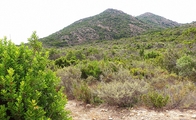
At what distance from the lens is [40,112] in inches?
73.2

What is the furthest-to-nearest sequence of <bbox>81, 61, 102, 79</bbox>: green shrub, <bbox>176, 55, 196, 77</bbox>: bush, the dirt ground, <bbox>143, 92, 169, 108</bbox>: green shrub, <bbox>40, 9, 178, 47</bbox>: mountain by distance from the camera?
<bbox>40, 9, 178, 47</bbox>: mountain, <bbox>176, 55, 196, 77</bbox>: bush, <bbox>81, 61, 102, 79</bbox>: green shrub, <bbox>143, 92, 169, 108</bbox>: green shrub, the dirt ground

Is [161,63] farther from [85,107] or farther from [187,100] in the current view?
[85,107]

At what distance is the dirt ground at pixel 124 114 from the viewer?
4112 millimetres

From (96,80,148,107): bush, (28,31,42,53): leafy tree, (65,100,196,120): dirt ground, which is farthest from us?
(96,80,148,107): bush

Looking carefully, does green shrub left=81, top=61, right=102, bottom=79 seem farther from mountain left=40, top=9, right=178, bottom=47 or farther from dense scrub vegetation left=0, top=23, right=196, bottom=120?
mountain left=40, top=9, right=178, bottom=47

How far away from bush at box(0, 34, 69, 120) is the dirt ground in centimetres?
203

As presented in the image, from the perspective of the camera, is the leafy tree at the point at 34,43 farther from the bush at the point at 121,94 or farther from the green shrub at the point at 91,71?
the green shrub at the point at 91,71

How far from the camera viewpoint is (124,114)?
14.2 ft

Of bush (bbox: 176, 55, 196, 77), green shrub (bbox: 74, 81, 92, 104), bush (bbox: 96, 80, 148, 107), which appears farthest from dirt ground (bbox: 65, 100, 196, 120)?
bush (bbox: 176, 55, 196, 77)

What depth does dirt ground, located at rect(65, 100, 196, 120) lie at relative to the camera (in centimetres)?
411

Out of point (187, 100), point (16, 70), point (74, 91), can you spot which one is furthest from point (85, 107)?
point (16, 70)

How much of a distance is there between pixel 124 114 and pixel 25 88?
3.02 metres

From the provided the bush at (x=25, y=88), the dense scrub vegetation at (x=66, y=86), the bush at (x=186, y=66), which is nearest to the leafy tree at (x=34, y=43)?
the dense scrub vegetation at (x=66, y=86)

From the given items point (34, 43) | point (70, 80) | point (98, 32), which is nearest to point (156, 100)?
point (70, 80)
